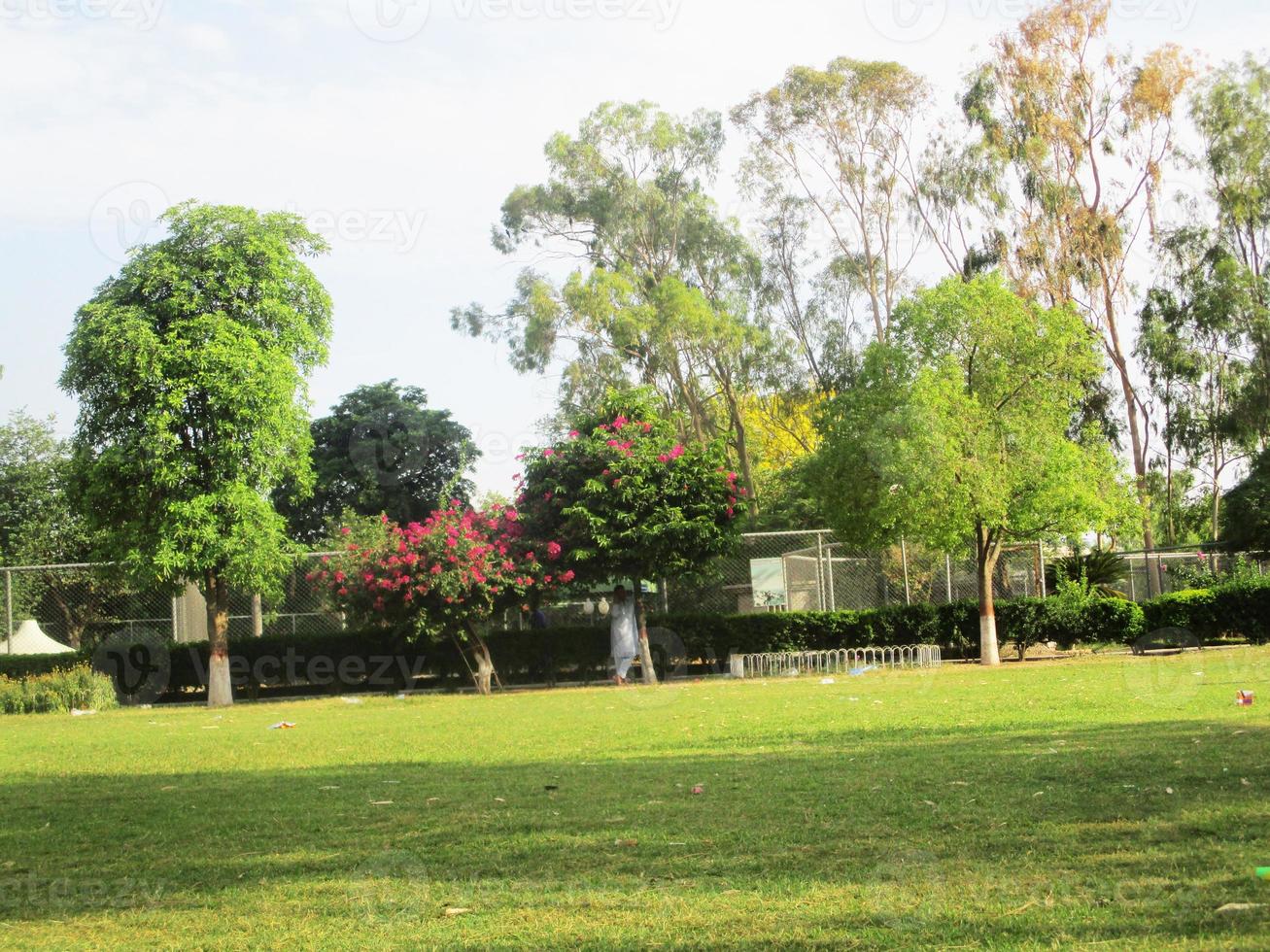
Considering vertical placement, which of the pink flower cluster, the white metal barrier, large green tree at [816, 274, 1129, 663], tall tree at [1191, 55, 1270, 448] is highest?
tall tree at [1191, 55, 1270, 448]

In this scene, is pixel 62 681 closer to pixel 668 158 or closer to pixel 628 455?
pixel 628 455

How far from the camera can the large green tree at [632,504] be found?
2130 centimetres

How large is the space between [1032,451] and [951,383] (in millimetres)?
1943

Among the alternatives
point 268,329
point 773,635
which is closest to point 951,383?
point 773,635

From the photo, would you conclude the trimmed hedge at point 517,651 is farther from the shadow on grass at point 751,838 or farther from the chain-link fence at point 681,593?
the shadow on grass at point 751,838

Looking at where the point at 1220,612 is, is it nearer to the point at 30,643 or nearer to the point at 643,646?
the point at 643,646

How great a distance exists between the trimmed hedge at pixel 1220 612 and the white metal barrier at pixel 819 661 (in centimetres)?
535

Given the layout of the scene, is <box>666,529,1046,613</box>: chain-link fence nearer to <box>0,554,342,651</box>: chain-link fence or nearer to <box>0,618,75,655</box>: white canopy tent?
<box>0,554,342,651</box>: chain-link fence

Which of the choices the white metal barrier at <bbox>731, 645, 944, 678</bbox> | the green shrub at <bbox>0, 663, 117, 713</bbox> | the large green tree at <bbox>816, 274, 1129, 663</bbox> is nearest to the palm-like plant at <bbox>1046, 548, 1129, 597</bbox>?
the large green tree at <bbox>816, 274, 1129, 663</bbox>

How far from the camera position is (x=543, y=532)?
2220cm

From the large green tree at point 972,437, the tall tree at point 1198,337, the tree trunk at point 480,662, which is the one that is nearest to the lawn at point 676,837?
the tree trunk at point 480,662

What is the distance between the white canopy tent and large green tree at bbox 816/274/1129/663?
596 inches

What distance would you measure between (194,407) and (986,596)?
575 inches

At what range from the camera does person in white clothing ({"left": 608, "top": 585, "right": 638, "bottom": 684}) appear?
72.0 ft
